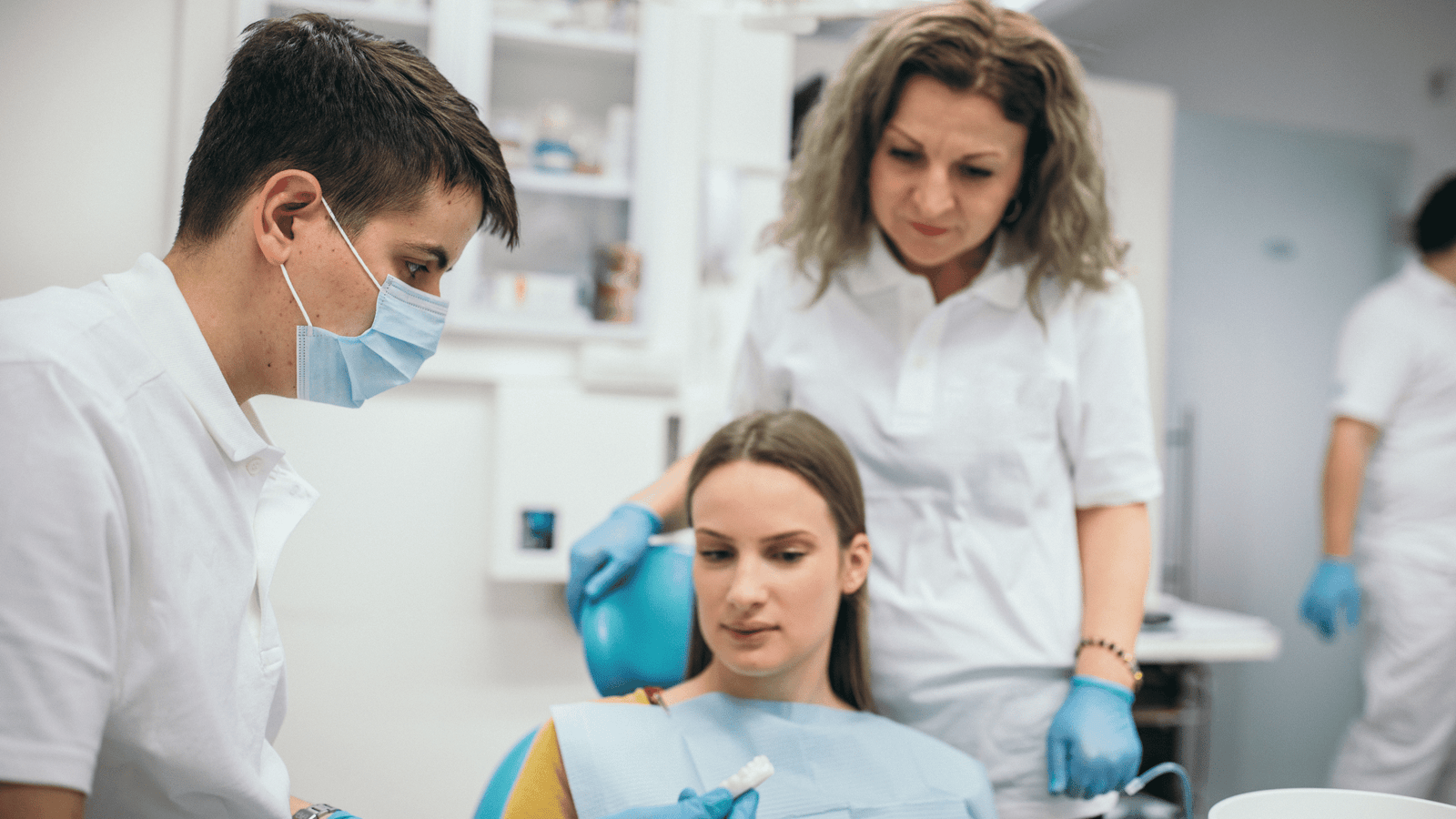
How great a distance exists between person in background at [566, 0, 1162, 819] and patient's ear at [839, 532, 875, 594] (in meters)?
0.03

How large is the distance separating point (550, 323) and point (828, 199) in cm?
99

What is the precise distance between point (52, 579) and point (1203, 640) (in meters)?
2.60

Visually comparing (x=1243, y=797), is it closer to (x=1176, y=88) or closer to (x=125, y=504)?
(x=125, y=504)

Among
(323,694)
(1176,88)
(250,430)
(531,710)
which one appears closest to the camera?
(250,430)

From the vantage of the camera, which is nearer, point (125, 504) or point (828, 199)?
point (125, 504)

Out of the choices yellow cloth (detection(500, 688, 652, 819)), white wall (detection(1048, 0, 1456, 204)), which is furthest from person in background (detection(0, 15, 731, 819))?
white wall (detection(1048, 0, 1456, 204))

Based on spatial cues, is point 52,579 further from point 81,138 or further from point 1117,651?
point 1117,651

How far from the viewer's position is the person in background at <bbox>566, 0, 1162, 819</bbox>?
1.20 metres

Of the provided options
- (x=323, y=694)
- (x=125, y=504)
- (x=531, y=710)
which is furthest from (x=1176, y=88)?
(x=125, y=504)

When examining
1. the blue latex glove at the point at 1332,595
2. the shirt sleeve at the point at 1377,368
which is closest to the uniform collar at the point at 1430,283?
the shirt sleeve at the point at 1377,368

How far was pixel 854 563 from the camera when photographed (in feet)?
4.25

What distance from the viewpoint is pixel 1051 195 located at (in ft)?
4.17

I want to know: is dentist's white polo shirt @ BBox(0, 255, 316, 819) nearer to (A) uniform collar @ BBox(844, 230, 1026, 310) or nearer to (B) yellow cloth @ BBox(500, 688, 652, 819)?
(B) yellow cloth @ BBox(500, 688, 652, 819)

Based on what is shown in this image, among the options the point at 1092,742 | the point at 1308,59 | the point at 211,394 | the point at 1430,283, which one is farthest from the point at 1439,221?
the point at 211,394
